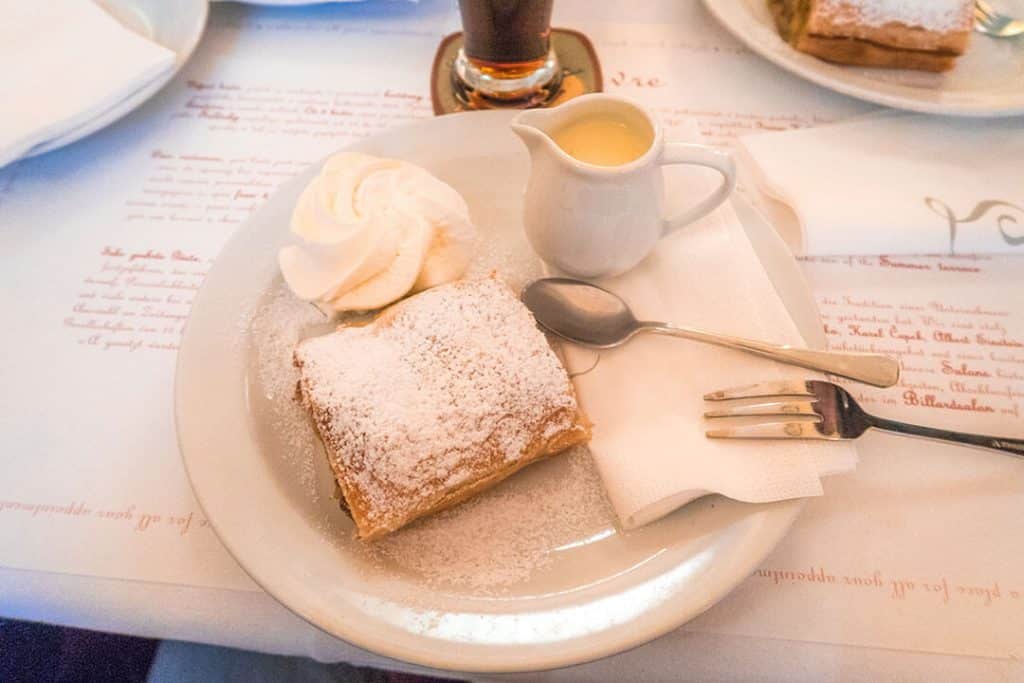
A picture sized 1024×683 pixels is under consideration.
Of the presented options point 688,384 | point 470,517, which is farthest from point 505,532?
point 688,384

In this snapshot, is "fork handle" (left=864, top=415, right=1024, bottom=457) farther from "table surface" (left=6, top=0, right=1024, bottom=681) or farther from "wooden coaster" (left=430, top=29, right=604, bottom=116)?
"wooden coaster" (left=430, top=29, right=604, bottom=116)

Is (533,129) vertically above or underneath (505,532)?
above

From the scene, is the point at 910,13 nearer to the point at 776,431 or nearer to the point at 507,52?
the point at 507,52

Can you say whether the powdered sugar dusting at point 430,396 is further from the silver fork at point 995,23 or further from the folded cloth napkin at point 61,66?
the silver fork at point 995,23

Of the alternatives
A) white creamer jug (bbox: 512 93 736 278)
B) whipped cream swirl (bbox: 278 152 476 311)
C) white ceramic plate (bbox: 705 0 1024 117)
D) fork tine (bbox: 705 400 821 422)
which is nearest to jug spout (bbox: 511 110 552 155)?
white creamer jug (bbox: 512 93 736 278)

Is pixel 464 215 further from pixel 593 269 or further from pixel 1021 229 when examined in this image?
pixel 1021 229

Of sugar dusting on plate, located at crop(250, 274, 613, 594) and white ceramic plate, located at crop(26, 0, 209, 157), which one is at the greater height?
white ceramic plate, located at crop(26, 0, 209, 157)

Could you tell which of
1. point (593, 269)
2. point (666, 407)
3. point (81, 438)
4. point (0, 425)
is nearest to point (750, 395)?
point (666, 407)

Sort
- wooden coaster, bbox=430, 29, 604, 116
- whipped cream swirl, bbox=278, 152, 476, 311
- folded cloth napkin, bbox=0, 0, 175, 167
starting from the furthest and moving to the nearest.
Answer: wooden coaster, bbox=430, 29, 604, 116 < folded cloth napkin, bbox=0, 0, 175, 167 < whipped cream swirl, bbox=278, 152, 476, 311
